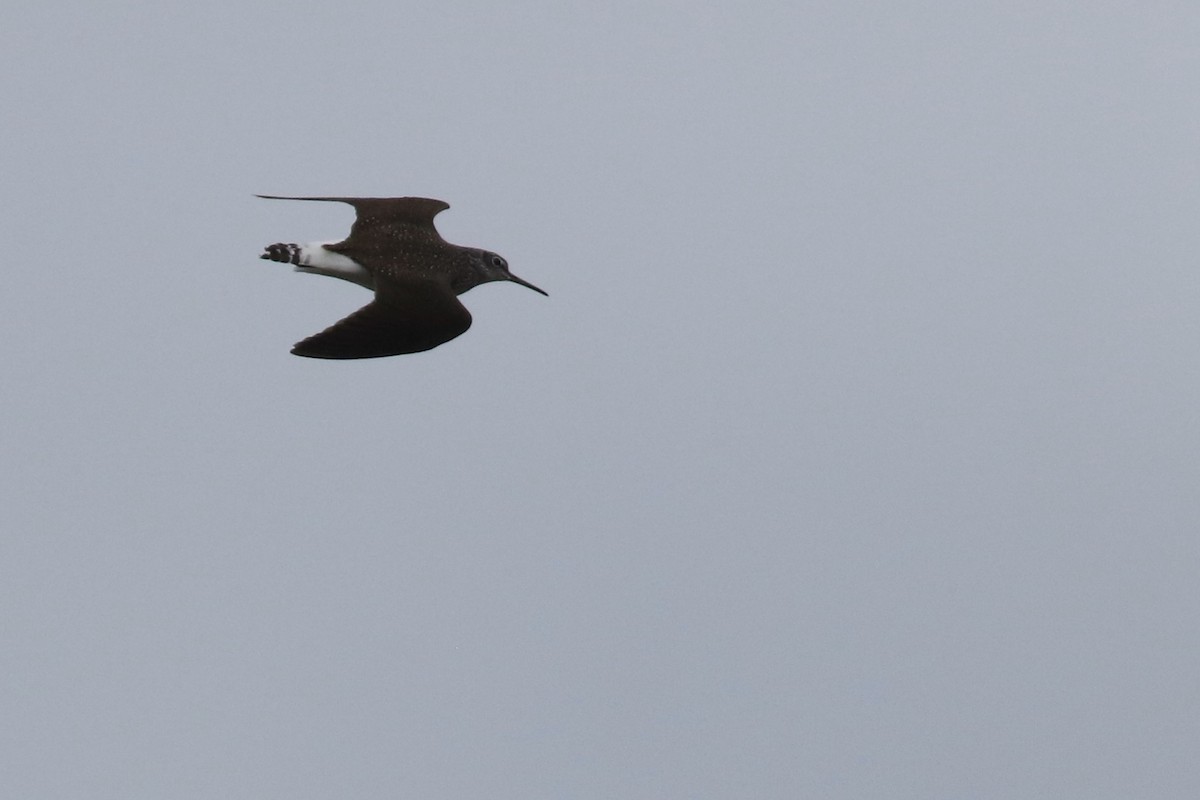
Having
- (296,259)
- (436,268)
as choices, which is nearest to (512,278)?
(436,268)

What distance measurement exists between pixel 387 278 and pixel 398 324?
1.78 feet

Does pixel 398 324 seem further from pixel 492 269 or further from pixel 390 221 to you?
pixel 492 269

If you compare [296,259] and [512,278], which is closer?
[296,259]

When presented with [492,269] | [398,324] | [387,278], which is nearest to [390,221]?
[387,278]

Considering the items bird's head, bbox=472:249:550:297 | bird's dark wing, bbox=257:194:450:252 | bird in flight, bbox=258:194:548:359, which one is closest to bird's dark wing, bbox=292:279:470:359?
bird in flight, bbox=258:194:548:359

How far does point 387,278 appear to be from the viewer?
19.6 meters

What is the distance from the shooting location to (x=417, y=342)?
19.6m

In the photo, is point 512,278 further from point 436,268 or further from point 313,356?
point 313,356

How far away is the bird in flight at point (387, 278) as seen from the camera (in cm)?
1938

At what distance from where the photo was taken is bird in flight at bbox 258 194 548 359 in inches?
763

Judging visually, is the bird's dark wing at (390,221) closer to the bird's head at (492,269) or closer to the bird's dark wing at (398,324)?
the bird's dark wing at (398,324)

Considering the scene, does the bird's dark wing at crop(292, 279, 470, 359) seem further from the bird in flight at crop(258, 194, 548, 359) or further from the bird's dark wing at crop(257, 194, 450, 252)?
the bird's dark wing at crop(257, 194, 450, 252)

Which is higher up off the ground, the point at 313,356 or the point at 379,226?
the point at 379,226

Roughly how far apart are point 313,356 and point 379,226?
173 centimetres
